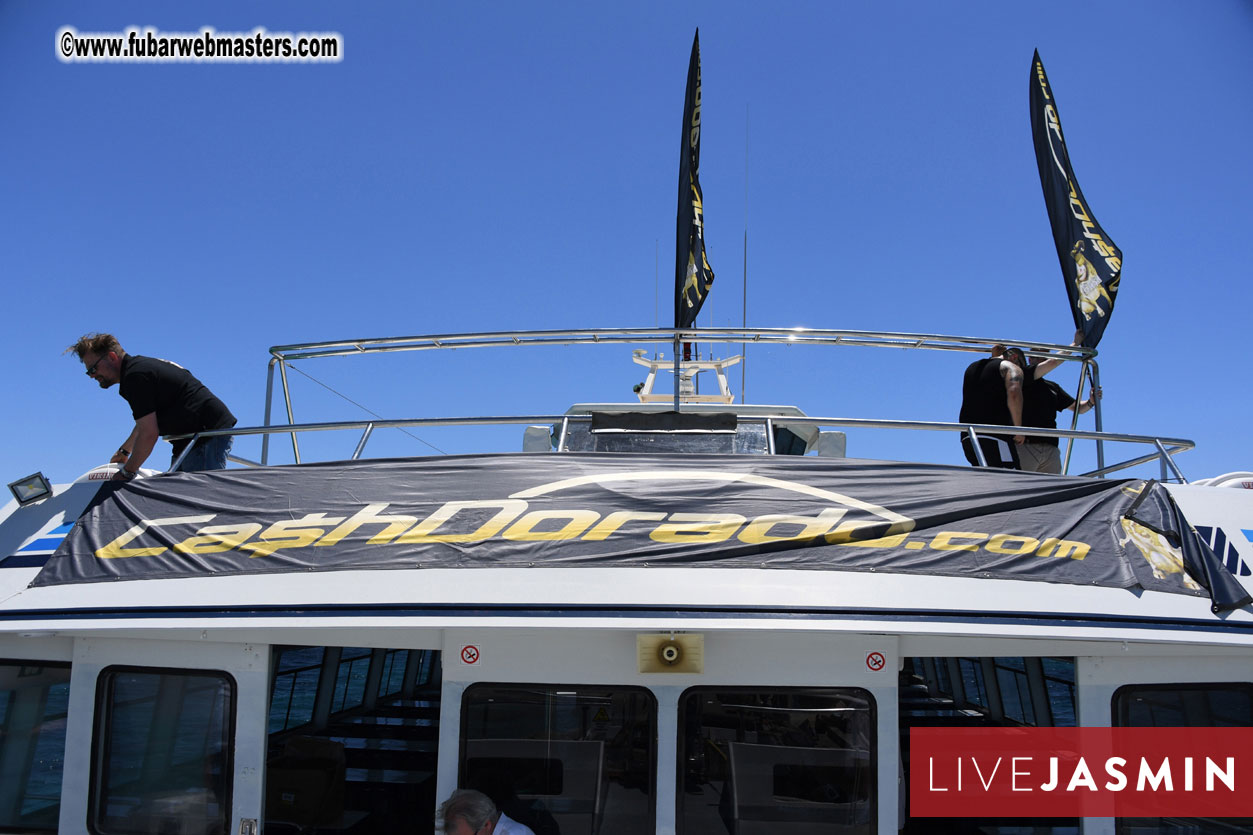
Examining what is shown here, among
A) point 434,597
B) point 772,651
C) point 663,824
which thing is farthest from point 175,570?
point 772,651

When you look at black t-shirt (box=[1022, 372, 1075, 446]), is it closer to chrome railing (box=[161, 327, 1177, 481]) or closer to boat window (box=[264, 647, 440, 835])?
chrome railing (box=[161, 327, 1177, 481])

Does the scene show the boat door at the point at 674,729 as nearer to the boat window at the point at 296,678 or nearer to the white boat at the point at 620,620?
the white boat at the point at 620,620

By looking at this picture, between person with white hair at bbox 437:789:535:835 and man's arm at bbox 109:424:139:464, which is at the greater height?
man's arm at bbox 109:424:139:464

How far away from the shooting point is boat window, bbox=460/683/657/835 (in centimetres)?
Result: 410

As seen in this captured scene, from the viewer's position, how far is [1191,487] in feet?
15.0

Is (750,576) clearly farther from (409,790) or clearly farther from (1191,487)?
(409,790)

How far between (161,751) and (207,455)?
6.29ft

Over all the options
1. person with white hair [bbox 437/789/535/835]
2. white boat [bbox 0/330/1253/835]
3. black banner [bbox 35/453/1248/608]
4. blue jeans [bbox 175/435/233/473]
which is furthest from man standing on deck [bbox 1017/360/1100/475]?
blue jeans [bbox 175/435/233/473]

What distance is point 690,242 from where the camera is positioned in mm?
6922

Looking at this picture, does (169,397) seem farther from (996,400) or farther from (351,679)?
(996,400)

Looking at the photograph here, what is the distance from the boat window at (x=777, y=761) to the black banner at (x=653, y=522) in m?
0.68

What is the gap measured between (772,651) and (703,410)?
2519mm

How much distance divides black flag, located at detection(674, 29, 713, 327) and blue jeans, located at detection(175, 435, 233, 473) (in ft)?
10.7

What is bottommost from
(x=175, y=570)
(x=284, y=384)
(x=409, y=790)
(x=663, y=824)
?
(x=409, y=790)
